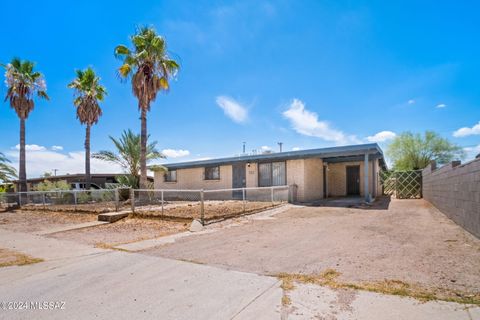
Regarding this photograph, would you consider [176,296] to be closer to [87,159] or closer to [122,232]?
[122,232]

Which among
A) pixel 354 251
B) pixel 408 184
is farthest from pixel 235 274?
pixel 408 184

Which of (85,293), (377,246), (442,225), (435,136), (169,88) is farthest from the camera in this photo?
(435,136)

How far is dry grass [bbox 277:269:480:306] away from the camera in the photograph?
9.99ft

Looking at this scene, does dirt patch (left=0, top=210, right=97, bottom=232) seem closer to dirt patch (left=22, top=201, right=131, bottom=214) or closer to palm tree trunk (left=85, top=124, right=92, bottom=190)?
dirt patch (left=22, top=201, right=131, bottom=214)

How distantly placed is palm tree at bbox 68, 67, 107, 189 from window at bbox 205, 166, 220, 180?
1060cm

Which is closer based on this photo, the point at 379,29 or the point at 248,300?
the point at 248,300

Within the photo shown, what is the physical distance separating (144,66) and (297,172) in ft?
37.5

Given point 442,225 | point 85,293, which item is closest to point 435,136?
point 442,225

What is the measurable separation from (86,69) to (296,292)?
82.9 ft

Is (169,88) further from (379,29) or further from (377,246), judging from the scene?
(377,246)

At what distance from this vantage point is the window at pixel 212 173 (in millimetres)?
19297

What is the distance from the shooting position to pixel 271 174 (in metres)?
17.0

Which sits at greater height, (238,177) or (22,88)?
(22,88)

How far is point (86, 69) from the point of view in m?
22.4
